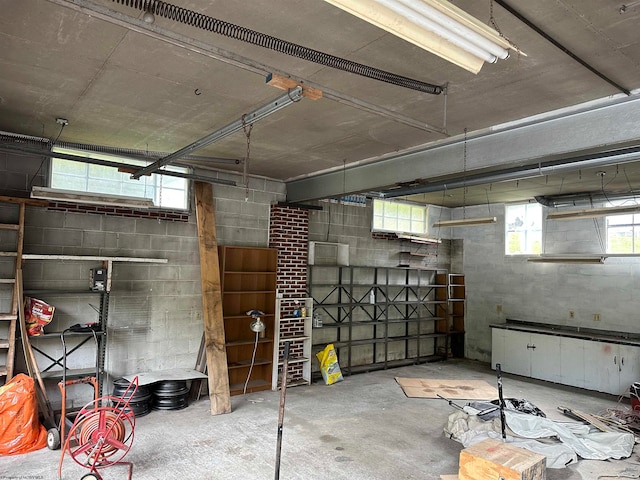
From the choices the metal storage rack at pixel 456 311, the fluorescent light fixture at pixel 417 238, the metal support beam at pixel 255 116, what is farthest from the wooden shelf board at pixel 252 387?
the metal storage rack at pixel 456 311

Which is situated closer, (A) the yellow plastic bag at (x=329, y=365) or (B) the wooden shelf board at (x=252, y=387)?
(B) the wooden shelf board at (x=252, y=387)

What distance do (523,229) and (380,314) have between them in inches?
131

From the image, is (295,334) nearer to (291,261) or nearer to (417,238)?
(291,261)

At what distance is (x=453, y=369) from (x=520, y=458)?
528cm

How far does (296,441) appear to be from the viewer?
4.71m

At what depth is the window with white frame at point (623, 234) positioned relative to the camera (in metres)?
7.39

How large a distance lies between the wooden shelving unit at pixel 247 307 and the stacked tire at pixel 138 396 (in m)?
1.28

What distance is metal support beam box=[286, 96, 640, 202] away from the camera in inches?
142

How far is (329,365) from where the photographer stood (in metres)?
7.34

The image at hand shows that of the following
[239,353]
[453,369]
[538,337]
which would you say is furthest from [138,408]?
[538,337]

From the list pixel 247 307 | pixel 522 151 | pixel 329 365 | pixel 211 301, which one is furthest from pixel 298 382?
pixel 522 151

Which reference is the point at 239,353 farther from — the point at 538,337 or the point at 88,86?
the point at 538,337

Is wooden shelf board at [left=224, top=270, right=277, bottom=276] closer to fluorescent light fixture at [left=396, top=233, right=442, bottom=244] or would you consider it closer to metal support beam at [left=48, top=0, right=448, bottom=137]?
fluorescent light fixture at [left=396, top=233, right=442, bottom=244]

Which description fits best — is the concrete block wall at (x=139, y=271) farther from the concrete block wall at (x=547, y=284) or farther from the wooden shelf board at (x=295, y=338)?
the concrete block wall at (x=547, y=284)
